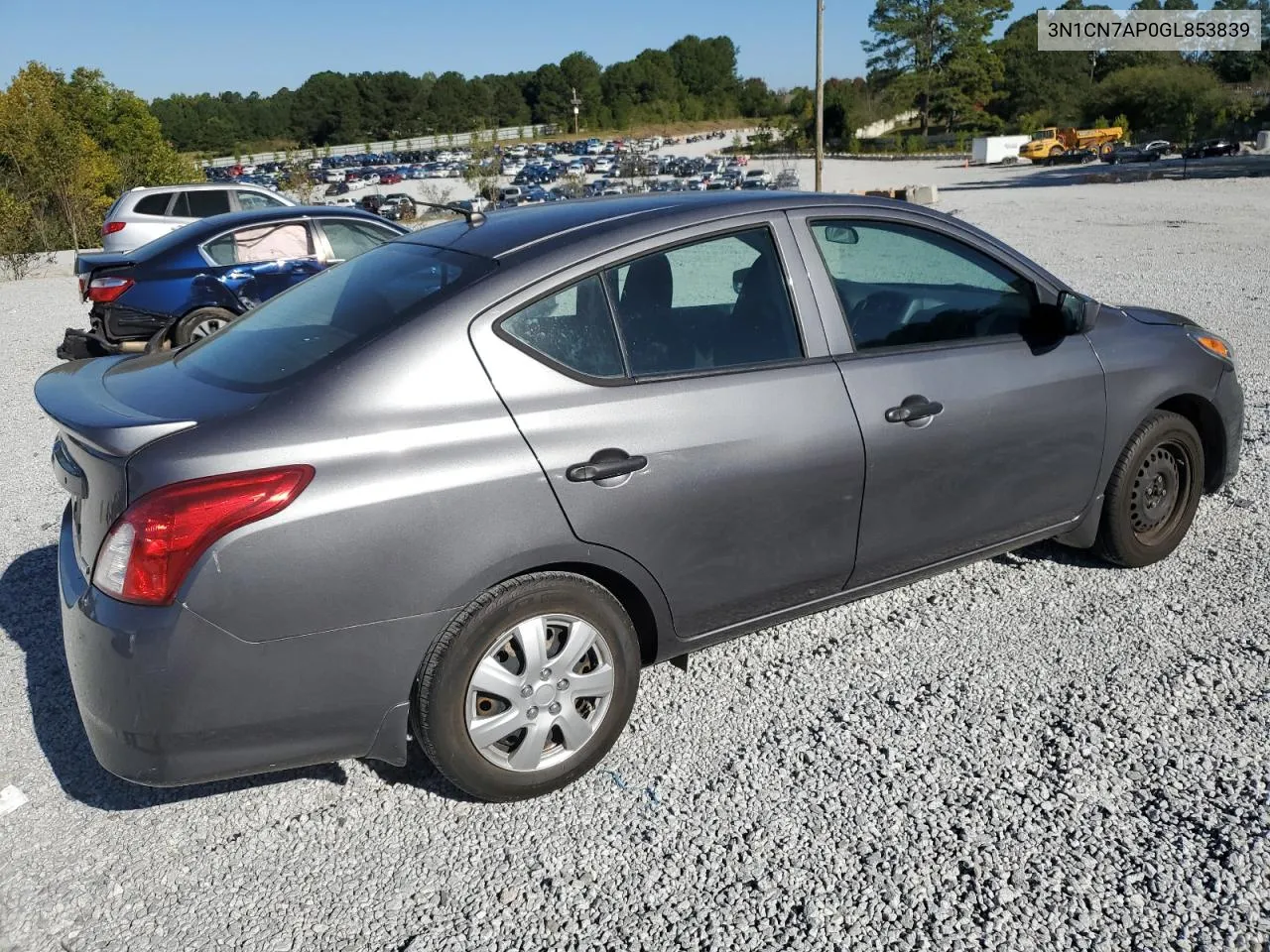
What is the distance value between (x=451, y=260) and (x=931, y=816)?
2143 millimetres

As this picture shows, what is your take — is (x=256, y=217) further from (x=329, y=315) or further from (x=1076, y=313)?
(x=1076, y=313)

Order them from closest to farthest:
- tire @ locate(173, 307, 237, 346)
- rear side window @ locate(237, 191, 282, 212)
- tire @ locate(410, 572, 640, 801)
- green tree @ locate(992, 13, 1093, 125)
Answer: tire @ locate(410, 572, 640, 801) → tire @ locate(173, 307, 237, 346) → rear side window @ locate(237, 191, 282, 212) → green tree @ locate(992, 13, 1093, 125)

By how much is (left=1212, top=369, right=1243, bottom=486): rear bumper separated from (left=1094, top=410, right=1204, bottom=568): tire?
13cm

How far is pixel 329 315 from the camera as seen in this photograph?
311 centimetres

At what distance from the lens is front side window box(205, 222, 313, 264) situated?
948 centimetres

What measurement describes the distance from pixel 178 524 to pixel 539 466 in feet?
2.95

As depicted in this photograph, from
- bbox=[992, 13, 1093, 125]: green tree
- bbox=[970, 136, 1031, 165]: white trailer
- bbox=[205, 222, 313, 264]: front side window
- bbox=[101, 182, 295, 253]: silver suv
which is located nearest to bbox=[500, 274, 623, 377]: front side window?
bbox=[205, 222, 313, 264]: front side window

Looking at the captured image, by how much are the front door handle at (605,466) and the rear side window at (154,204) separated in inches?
588

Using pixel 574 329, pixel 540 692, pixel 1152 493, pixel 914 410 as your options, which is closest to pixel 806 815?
pixel 540 692

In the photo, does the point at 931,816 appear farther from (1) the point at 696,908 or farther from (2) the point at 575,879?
(2) the point at 575,879

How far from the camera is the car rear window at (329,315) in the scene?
2.84m

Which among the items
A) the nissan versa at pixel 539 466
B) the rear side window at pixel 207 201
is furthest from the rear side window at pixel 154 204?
the nissan versa at pixel 539 466

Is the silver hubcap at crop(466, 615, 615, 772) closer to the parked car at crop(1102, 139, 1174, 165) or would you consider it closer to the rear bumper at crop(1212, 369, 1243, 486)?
the rear bumper at crop(1212, 369, 1243, 486)

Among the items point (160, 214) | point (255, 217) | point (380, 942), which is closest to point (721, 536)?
point (380, 942)
